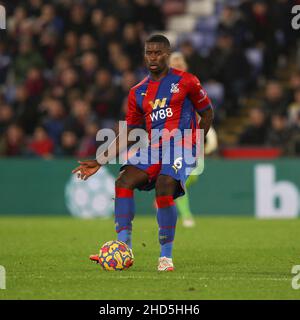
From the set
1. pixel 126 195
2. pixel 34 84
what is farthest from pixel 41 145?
pixel 126 195

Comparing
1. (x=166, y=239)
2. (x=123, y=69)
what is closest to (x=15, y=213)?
(x=123, y=69)

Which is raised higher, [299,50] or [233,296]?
[299,50]

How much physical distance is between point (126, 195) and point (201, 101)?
1174mm

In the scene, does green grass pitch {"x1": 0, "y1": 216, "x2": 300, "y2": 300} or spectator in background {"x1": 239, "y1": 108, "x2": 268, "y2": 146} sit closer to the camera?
green grass pitch {"x1": 0, "y1": 216, "x2": 300, "y2": 300}

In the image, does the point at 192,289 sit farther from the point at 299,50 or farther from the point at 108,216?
the point at 299,50

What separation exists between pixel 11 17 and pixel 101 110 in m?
3.90

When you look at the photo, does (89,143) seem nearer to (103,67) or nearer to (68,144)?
(68,144)

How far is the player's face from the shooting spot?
959 centimetres

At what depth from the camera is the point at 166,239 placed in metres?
9.52

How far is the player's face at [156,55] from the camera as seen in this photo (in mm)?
9594

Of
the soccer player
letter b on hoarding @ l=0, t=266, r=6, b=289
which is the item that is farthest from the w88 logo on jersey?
letter b on hoarding @ l=0, t=266, r=6, b=289

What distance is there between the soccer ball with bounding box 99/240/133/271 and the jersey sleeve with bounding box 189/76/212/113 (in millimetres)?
1526

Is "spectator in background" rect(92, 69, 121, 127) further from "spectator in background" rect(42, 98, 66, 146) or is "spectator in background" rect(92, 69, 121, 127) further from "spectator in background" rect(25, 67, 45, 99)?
"spectator in background" rect(25, 67, 45, 99)

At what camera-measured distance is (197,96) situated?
9.88 metres
